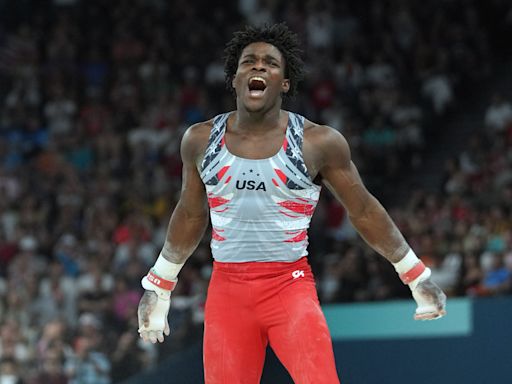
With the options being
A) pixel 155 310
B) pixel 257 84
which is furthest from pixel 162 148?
pixel 257 84

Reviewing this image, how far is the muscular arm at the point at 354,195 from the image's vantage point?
5867 millimetres

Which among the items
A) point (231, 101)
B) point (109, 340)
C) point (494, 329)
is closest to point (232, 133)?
point (494, 329)

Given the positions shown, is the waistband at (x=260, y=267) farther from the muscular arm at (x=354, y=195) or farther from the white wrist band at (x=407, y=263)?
the white wrist band at (x=407, y=263)

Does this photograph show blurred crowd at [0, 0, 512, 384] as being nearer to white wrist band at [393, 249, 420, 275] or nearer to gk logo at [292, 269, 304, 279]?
white wrist band at [393, 249, 420, 275]

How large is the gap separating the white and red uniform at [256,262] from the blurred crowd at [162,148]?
4.71 m

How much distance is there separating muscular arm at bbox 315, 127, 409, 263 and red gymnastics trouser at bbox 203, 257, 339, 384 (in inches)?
16.6

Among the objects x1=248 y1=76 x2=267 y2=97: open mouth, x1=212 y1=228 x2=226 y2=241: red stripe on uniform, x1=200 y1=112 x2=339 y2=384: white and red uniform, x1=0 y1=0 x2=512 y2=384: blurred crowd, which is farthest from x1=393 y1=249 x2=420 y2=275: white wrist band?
x1=0 y1=0 x2=512 y2=384: blurred crowd

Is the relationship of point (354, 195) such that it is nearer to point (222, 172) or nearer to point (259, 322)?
point (222, 172)

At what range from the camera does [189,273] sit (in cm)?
1209

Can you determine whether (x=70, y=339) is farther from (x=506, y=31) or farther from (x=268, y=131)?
(x=506, y=31)

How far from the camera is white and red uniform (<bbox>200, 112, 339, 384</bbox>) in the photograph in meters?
5.76

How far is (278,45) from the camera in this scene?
19.8 feet

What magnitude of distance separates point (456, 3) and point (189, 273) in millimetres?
6982

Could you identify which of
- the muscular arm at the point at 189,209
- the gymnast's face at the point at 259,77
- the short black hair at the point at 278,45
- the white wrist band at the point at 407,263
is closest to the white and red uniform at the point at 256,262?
the muscular arm at the point at 189,209
